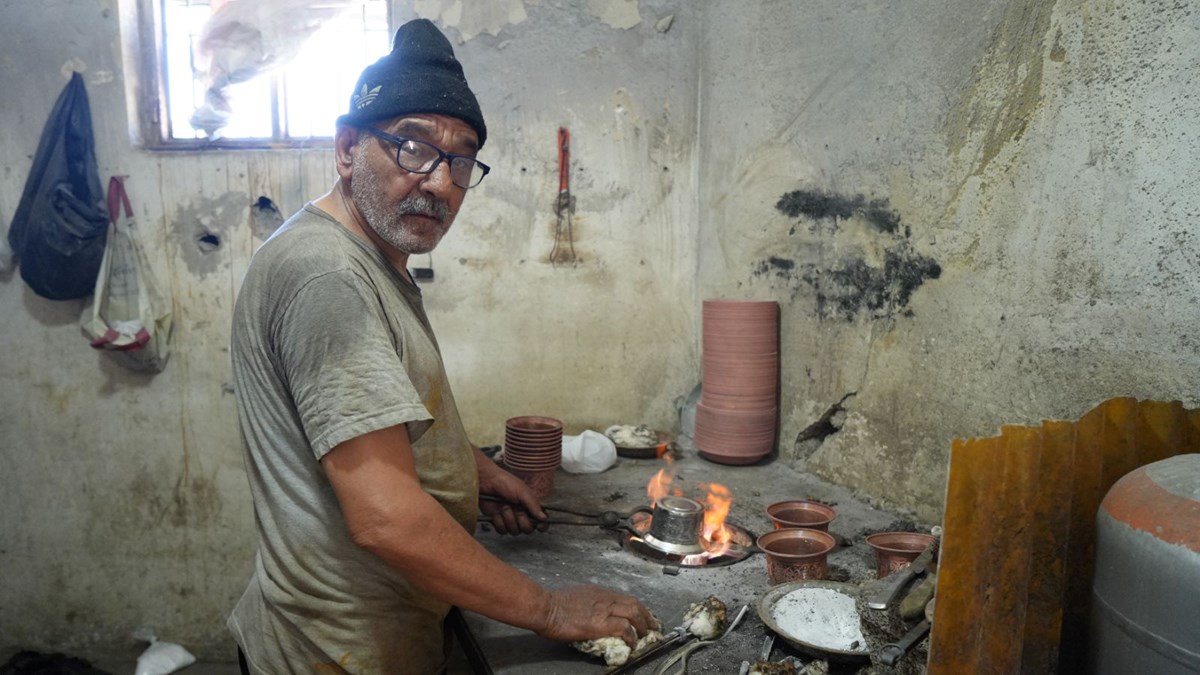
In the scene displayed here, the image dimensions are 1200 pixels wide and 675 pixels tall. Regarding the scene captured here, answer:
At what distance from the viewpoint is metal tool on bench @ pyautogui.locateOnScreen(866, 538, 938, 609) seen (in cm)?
165

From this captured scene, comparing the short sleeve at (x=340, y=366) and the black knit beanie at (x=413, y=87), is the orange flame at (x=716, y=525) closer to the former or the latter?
the short sleeve at (x=340, y=366)

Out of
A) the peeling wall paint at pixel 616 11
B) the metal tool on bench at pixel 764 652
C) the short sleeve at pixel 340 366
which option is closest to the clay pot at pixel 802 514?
the metal tool on bench at pixel 764 652

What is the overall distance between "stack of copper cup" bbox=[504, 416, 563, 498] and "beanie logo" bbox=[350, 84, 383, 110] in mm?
1548

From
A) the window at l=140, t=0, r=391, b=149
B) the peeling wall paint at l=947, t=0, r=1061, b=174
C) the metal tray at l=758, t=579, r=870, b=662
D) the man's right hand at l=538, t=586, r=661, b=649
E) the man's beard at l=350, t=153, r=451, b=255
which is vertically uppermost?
the window at l=140, t=0, r=391, b=149

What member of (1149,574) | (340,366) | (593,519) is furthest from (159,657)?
(1149,574)

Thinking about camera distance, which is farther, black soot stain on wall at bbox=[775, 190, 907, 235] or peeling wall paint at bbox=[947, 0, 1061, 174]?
black soot stain on wall at bbox=[775, 190, 907, 235]

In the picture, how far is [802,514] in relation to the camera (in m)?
2.49

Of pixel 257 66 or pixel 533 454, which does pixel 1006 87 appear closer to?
pixel 533 454

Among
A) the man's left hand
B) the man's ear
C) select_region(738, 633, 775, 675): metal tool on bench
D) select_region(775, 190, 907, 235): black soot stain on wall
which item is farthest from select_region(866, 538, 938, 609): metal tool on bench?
the man's ear

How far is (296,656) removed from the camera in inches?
70.2

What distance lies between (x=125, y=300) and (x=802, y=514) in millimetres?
3777

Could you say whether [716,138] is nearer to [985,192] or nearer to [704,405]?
[704,405]

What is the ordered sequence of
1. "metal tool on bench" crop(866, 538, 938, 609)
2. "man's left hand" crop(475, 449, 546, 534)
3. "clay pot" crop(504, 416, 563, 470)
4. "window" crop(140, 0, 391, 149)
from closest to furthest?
1. "metal tool on bench" crop(866, 538, 938, 609)
2. "man's left hand" crop(475, 449, 546, 534)
3. "clay pot" crop(504, 416, 563, 470)
4. "window" crop(140, 0, 391, 149)

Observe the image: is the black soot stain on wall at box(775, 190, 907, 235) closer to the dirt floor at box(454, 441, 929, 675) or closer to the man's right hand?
the dirt floor at box(454, 441, 929, 675)
